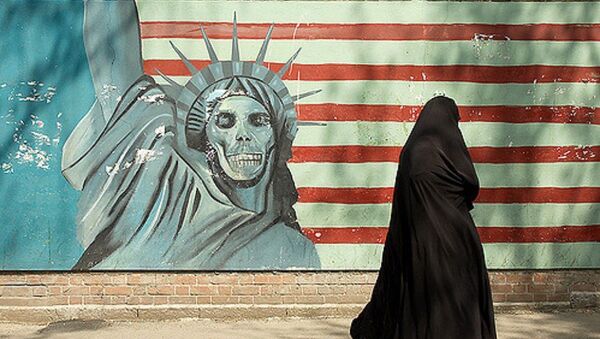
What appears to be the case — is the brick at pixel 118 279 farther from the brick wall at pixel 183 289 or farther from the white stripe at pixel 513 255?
the white stripe at pixel 513 255

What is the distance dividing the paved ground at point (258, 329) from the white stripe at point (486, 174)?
118 cm

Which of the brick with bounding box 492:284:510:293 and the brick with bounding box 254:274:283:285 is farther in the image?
the brick with bounding box 492:284:510:293

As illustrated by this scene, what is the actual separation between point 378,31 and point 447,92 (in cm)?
80

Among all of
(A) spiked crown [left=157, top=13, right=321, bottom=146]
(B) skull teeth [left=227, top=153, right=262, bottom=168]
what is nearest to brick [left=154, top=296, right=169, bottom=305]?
(B) skull teeth [left=227, top=153, right=262, bottom=168]

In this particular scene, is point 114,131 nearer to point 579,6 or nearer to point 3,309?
point 3,309

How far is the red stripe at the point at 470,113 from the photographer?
10430 millimetres

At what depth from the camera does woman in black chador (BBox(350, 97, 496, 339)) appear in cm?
652

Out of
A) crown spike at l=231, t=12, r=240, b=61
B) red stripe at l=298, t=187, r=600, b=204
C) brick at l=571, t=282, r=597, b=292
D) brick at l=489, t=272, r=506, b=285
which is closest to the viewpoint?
crown spike at l=231, t=12, r=240, b=61

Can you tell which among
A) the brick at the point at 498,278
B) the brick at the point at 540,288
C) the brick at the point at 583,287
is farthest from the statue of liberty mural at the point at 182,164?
the brick at the point at 583,287

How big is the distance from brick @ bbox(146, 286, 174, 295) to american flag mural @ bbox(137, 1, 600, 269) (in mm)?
1270

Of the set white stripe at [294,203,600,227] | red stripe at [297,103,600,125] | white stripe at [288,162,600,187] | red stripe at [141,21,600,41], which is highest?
red stripe at [141,21,600,41]

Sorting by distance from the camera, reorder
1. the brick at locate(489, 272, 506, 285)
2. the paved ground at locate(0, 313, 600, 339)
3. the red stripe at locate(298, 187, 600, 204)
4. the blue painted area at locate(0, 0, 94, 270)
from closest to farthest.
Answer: the paved ground at locate(0, 313, 600, 339) → the blue painted area at locate(0, 0, 94, 270) → the red stripe at locate(298, 187, 600, 204) → the brick at locate(489, 272, 506, 285)

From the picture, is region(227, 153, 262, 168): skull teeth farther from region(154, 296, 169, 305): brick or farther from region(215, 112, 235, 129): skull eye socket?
region(154, 296, 169, 305): brick

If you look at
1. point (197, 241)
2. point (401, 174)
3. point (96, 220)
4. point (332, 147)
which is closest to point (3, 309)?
point (96, 220)
